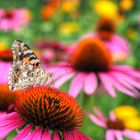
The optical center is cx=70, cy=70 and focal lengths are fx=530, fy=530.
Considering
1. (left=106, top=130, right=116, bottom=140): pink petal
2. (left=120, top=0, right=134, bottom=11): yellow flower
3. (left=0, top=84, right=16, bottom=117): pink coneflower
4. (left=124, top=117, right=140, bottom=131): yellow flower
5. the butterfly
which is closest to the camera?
the butterfly

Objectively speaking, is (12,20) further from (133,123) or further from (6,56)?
(133,123)

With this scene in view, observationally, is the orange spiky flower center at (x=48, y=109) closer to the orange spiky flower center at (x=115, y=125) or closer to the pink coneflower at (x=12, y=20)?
the orange spiky flower center at (x=115, y=125)

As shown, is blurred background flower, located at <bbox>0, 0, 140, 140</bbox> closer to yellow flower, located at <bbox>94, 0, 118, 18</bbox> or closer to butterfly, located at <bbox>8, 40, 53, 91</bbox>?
yellow flower, located at <bbox>94, 0, 118, 18</bbox>

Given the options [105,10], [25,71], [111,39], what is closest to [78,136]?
[25,71]

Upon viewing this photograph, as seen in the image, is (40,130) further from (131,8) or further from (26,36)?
(131,8)

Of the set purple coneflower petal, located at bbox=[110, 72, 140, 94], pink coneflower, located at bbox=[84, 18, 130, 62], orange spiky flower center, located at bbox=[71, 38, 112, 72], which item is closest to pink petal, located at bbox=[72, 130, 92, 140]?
purple coneflower petal, located at bbox=[110, 72, 140, 94]
